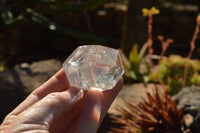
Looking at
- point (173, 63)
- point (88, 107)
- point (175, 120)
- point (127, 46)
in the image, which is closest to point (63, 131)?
point (88, 107)

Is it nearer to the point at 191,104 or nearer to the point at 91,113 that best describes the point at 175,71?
the point at 191,104

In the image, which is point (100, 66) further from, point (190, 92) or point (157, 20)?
point (157, 20)

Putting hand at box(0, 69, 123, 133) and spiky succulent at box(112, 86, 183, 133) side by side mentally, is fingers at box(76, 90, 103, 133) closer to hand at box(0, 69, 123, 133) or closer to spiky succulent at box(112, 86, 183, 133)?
hand at box(0, 69, 123, 133)

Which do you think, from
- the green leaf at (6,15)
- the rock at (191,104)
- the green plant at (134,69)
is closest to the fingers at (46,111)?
the rock at (191,104)

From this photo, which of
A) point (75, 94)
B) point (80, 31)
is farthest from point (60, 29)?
point (75, 94)

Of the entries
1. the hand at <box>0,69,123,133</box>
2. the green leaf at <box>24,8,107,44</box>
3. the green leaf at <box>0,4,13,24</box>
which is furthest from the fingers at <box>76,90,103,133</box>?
the green leaf at <box>24,8,107,44</box>
